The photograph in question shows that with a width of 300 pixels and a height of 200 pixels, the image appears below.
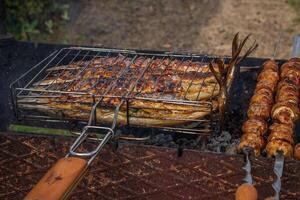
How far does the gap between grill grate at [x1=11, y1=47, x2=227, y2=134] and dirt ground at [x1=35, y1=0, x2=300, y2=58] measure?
4.60 meters

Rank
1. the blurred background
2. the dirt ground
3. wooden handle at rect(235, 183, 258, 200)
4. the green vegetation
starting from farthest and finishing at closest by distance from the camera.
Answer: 1. the dirt ground
2. the blurred background
3. the green vegetation
4. wooden handle at rect(235, 183, 258, 200)

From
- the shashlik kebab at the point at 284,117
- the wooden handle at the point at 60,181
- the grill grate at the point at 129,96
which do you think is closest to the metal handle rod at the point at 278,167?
the shashlik kebab at the point at 284,117

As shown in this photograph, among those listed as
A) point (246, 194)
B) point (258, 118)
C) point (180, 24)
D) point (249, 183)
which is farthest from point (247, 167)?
point (180, 24)

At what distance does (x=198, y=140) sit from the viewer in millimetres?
3568

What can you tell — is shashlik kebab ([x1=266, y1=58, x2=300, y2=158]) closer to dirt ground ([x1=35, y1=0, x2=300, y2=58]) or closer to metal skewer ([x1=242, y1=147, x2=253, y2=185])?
metal skewer ([x1=242, y1=147, x2=253, y2=185])

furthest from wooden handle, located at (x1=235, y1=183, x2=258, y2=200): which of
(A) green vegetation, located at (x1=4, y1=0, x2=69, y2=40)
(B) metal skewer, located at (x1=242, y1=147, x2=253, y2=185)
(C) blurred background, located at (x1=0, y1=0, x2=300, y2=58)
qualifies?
(A) green vegetation, located at (x1=4, y1=0, x2=69, y2=40)

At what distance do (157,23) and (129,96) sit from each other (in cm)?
605

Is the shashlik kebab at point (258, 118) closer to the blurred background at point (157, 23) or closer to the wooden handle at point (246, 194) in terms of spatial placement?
the wooden handle at point (246, 194)

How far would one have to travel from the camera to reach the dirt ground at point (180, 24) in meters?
8.34

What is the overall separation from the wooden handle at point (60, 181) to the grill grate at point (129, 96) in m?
0.56

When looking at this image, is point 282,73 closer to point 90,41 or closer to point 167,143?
point 167,143

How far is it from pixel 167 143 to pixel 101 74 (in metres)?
0.75

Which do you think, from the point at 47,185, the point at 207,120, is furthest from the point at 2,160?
the point at 207,120

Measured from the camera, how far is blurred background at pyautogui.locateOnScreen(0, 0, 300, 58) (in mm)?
8180
